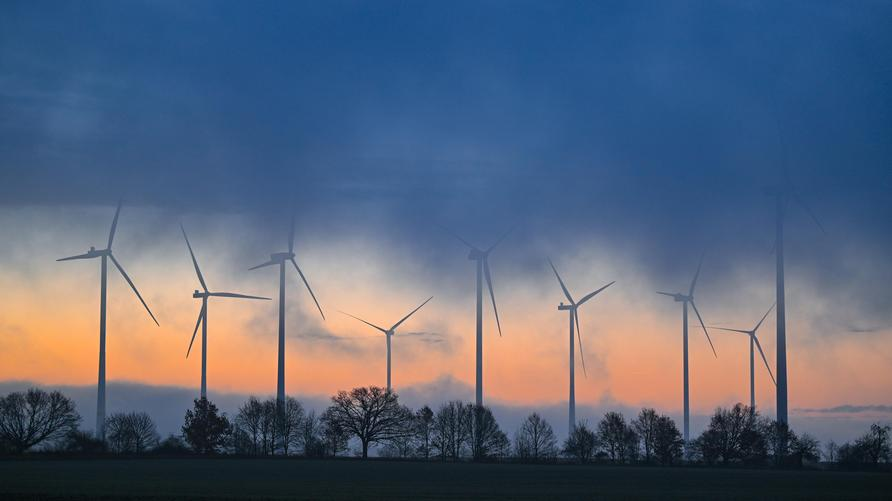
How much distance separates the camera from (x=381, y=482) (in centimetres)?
11231

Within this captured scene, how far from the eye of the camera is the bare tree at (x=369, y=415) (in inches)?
7564

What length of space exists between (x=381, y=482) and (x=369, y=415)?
81086 mm

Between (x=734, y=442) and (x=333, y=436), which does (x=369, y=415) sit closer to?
Result: (x=333, y=436)

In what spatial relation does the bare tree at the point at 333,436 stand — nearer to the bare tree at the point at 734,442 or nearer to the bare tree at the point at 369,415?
the bare tree at the point at 369,415

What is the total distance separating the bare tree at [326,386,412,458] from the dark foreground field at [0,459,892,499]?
3658 centimetres

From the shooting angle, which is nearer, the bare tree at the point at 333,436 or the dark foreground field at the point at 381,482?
the dark foreground field at the point at 381,482

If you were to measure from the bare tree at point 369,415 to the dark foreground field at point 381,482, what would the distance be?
36.6m

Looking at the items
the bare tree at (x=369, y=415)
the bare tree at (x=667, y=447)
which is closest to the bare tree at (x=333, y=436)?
the bare tree at (x=369, y=415)

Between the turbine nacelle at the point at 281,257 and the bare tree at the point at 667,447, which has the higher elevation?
the turbine nacelle at the point at 281,257

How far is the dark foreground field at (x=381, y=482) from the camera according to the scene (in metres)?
93.9

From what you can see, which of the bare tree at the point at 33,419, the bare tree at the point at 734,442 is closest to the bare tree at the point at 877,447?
the bare tree at the point at 734,442

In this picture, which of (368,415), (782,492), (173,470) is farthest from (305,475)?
(368,415)

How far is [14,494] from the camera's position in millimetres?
88188

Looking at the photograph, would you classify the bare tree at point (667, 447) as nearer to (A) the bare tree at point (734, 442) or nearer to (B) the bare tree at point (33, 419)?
(A) the bare tree at point (734, 442)
